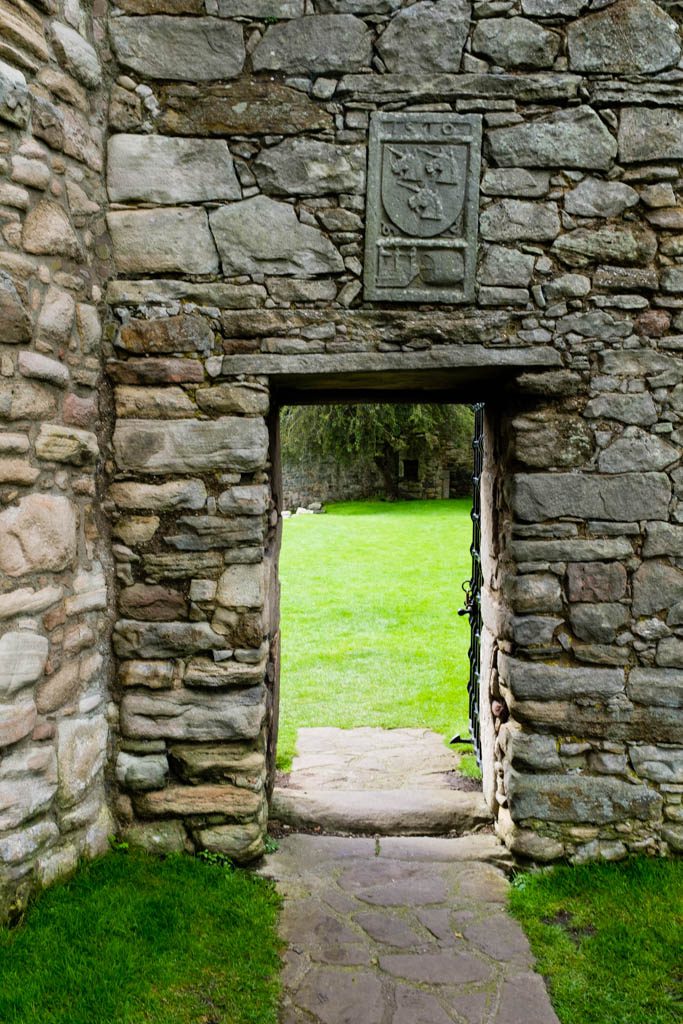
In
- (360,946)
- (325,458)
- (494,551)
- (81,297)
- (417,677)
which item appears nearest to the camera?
(360,946)

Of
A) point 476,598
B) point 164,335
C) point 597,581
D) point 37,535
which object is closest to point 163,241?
point 164,335

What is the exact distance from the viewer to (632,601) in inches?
126

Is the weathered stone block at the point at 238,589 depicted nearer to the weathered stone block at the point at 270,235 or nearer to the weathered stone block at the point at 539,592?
the weathered stone block at the point at 539,592

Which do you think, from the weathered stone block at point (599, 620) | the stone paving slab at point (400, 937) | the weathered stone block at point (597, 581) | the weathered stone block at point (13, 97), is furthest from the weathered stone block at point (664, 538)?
the weathered stone block at point (13, 97)

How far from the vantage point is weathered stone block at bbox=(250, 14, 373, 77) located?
3.12m

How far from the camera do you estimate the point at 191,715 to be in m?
3.21

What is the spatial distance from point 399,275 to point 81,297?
136cm

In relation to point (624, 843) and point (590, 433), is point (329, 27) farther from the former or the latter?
point (624, 843)

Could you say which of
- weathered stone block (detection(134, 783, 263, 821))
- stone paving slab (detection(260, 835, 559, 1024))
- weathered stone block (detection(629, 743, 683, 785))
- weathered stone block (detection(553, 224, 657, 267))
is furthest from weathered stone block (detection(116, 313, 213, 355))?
weathered stone block (detection(629, 743, 683, 785))

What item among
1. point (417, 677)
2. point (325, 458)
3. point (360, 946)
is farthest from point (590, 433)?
point (325, 458)

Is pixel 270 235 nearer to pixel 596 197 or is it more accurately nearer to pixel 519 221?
pixel 519 221

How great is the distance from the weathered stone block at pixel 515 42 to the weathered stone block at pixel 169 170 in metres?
1.21

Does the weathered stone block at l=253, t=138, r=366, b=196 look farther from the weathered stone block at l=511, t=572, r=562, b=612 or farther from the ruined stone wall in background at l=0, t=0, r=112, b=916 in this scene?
the weathered stone block at l=511, t=572, r=562, b=612

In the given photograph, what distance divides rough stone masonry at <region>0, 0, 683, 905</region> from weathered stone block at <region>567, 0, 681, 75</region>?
0.04 ft
